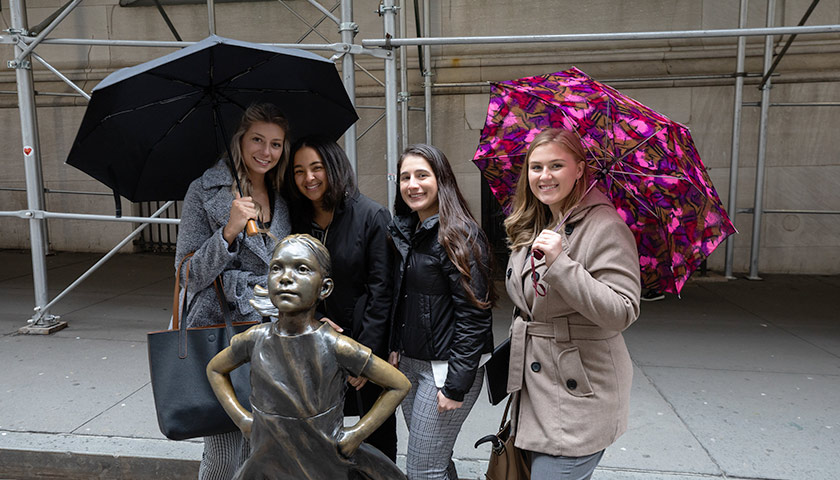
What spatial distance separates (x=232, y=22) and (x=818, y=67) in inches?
331

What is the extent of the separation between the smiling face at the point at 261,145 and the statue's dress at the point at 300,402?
0.78 metres

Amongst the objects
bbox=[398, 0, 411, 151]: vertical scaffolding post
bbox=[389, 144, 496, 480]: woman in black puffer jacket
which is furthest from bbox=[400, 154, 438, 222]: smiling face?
bbox=[398, 0, 411, 151]: vertical scaffolding post

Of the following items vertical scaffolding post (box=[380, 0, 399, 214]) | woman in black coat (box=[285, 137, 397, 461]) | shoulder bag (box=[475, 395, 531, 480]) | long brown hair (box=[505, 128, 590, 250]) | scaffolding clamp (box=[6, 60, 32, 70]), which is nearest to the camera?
long brown hair (box=[505, 128, 590, 250])

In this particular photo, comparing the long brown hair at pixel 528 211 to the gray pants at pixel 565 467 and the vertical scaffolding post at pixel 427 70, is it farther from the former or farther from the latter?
the vertical scaffolding post at pixel 427 70

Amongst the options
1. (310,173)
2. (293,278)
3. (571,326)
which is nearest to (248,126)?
(310,173)

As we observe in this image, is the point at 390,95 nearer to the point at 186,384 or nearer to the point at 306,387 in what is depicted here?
the point at 186,384

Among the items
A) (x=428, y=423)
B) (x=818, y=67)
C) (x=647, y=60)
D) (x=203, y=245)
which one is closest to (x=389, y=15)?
(x=203, y=245)

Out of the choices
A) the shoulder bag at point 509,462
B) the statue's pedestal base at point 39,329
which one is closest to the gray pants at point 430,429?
the shoulder bag at point 509,462

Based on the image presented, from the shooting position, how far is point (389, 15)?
4.68 meters

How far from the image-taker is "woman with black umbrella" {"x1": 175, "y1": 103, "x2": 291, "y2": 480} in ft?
7.46

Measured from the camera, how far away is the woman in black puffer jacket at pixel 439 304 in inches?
88.6

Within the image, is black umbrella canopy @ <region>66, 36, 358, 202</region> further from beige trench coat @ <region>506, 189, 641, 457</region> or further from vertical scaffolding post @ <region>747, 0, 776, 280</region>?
vertical scaffolding post @ <region>747, 0, 776, 280</region>

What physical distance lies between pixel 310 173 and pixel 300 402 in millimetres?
983

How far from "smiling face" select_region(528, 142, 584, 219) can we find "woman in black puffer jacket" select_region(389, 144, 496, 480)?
1.25 feet
